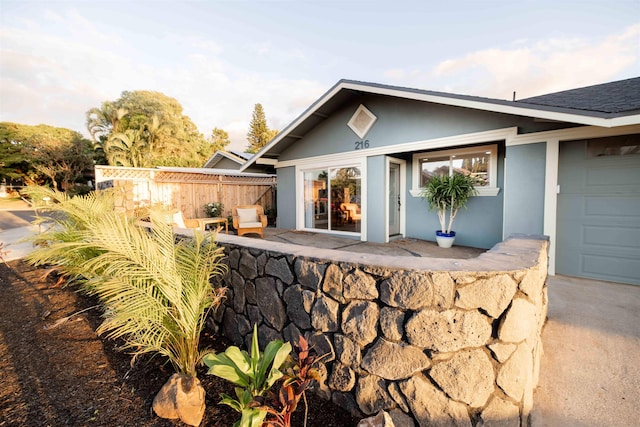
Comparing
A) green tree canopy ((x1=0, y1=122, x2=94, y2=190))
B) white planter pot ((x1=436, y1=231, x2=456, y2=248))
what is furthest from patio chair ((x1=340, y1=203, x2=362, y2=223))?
green tree canopy ((x1=0, y1=122, x2=94, y2=190))

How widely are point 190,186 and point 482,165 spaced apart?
35.6 feet

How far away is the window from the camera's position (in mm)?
7418

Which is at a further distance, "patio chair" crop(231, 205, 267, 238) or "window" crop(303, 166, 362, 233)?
"patio chair" crop(231, 205, 267, 238)

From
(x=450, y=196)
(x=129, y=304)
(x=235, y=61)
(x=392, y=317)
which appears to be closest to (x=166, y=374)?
(x=129, y=304)

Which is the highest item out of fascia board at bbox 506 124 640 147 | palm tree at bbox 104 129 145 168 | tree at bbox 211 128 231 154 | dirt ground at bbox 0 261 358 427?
tree at bbox 211 128 231 154

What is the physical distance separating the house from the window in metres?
0.03

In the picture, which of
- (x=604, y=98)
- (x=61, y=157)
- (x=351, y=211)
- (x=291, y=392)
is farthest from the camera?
(x=61, y=157)

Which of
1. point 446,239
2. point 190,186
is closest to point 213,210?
point 190,186

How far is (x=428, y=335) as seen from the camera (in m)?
1.60

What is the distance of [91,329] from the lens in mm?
2969

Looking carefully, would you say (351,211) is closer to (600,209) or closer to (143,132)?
(600,209)

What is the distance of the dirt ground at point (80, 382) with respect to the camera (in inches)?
71.0

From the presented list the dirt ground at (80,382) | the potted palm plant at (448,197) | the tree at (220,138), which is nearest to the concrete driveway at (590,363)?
the dirt ground at (80,382)

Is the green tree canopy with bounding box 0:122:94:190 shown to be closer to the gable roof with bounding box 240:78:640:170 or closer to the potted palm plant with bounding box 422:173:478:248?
the gable roof with bounding box 240:78:640:170
